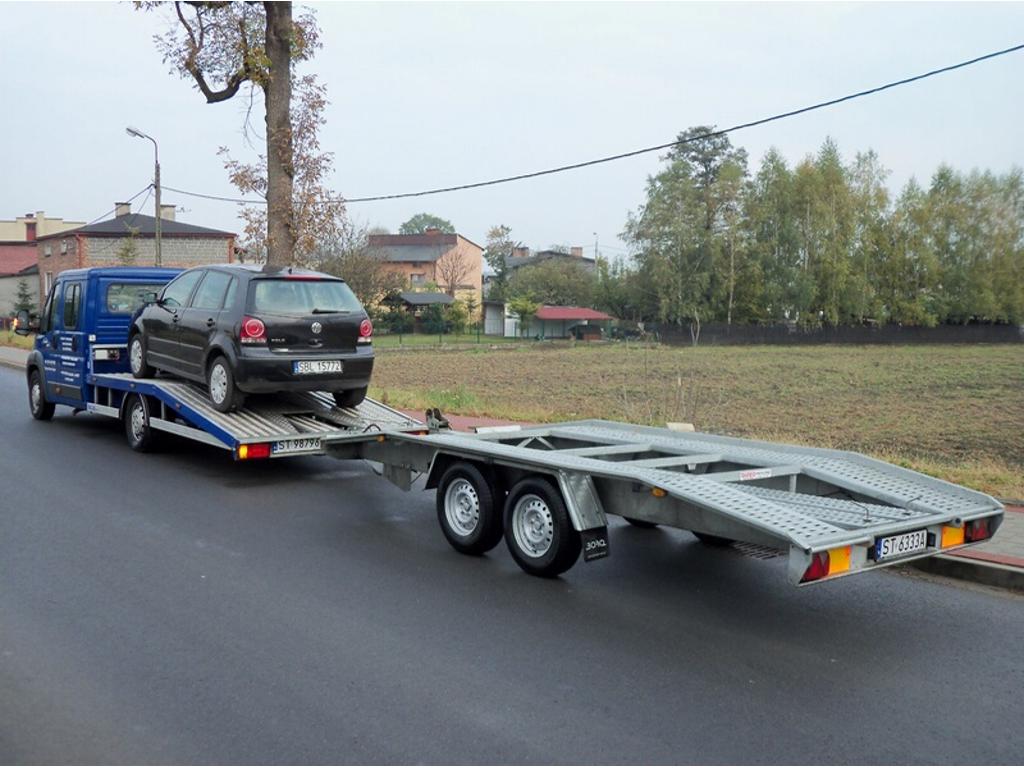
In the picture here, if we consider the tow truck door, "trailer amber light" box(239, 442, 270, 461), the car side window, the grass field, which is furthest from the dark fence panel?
"trailer amber light" box(239, 442, 270, 461)

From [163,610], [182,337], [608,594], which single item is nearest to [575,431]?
[608,594]

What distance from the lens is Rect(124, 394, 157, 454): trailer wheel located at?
11.5 m

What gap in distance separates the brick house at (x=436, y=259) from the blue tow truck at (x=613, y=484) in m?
76.6

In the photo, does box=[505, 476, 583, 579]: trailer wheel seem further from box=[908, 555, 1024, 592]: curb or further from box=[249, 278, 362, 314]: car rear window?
box=[249, 278, 362, 314]: car rear window

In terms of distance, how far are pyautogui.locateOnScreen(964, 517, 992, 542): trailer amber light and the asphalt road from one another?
0.53 meters

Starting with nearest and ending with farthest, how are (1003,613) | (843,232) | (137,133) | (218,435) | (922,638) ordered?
(922,638), (1003,613), (218,435), (137,133), (843,232)

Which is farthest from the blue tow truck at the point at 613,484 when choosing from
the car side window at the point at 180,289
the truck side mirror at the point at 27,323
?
the truck side mirror at the point at 27,323

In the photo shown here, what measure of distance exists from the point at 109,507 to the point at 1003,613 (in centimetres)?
753

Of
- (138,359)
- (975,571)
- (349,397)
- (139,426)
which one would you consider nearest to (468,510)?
(975,571)

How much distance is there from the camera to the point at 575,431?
882 centimetres

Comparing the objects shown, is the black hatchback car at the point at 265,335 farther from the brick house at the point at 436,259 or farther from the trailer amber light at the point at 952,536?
the brick house at the point at 436,259

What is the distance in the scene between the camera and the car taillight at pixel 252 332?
9820 millimetres

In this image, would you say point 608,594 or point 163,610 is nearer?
point 163,610

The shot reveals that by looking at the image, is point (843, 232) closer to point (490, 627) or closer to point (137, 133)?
point (137, 133)
